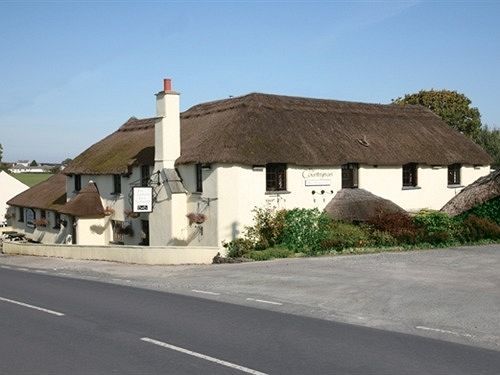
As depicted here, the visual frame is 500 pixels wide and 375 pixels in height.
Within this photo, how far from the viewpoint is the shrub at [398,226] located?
2244cm

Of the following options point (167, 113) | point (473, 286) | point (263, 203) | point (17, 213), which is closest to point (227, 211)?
point (263, 203)

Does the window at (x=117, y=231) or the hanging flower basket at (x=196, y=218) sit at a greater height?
the hanging flower basket at (x=196, y=218)

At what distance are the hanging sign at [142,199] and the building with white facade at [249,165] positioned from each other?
4 cm

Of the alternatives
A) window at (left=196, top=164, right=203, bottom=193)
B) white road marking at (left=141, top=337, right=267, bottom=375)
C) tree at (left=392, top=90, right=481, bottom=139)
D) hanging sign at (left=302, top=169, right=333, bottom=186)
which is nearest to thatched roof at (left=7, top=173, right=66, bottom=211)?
window at (left=196, top=164, right=203, bottom=193)

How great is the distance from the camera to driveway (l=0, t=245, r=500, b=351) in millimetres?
10773

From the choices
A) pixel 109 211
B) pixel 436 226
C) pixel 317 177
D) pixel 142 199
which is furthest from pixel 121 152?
pixel 436 226

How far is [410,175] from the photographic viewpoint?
29656 millimetres

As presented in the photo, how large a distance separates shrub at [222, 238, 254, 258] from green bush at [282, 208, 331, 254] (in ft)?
4.63

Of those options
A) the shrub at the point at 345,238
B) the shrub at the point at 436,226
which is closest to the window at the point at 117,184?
the shrub at the point at 345,238

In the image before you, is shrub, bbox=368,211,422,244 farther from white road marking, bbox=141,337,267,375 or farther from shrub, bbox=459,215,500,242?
white road marking, bbox=141,337,267,375

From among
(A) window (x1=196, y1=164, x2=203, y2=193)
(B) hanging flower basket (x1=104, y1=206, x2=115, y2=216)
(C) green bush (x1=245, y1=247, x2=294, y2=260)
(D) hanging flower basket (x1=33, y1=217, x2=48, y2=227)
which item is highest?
(A) window (x1=196, y1=164, x2=203, y2=193)

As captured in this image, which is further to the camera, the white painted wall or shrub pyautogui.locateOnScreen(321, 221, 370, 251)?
the white painted wall

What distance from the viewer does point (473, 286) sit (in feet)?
45.7

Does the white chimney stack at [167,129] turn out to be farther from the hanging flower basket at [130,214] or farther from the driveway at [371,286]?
the driveway at [371,286]
